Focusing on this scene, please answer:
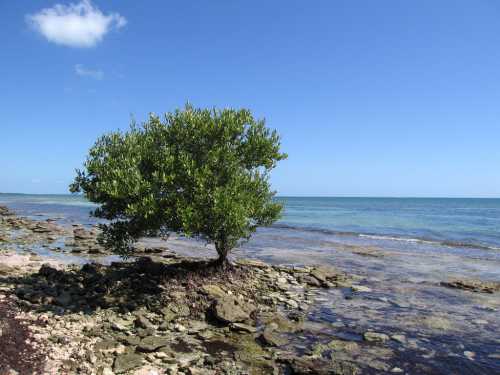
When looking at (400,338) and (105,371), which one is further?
(400,338)

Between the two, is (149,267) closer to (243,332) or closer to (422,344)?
(243,332)

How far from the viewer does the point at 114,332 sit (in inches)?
568

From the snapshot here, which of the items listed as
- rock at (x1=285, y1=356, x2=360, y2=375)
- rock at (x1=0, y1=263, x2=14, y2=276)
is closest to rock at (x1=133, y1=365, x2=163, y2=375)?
rock at (x1=285, y1=356, x2=360, y2=375)

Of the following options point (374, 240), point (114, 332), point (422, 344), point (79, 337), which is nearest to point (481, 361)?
point (422, 344)

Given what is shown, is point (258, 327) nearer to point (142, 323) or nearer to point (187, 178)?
point (142, 323)

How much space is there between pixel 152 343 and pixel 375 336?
8.48 meters

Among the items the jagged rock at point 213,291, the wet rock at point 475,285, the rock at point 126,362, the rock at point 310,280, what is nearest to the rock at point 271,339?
the jagged rock at point 213,291

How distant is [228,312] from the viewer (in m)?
16.4

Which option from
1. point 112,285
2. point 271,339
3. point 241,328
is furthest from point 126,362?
point 112,285

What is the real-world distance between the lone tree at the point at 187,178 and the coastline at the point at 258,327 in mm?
3126

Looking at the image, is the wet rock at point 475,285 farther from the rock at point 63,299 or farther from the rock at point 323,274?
the rock at point 63,299

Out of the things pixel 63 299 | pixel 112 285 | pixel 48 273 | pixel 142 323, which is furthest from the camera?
pixel 48 273

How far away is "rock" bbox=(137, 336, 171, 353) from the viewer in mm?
13094

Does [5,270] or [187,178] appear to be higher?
[187,178]
